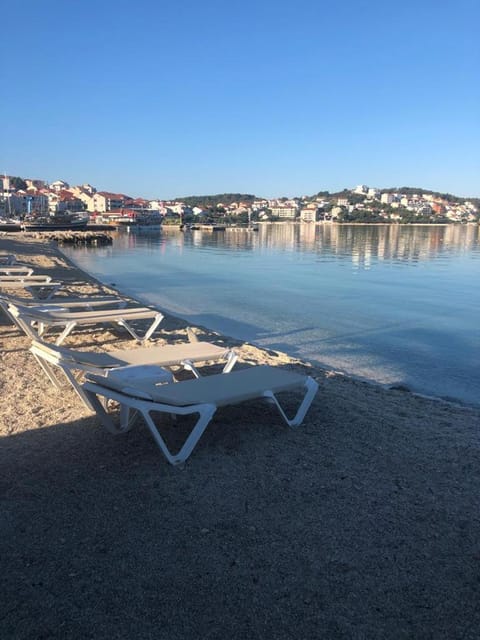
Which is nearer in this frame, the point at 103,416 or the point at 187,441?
the point at 187,441

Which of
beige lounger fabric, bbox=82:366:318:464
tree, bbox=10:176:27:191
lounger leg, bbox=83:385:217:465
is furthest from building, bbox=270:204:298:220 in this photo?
lounger leg, bbox=83:385:217:465

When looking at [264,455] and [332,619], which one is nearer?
[332,619]

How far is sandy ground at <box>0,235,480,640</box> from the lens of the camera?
7.11 ft

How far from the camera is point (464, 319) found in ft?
45.3

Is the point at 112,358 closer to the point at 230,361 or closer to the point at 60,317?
the point at 230,361

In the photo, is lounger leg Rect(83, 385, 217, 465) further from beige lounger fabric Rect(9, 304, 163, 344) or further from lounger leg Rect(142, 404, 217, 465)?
Result: beige lounger fabric Rect(9, 304, 163, 344)

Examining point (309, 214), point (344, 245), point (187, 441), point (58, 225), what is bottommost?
point (344, 245)

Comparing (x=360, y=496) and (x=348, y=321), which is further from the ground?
(x=360, y=496)

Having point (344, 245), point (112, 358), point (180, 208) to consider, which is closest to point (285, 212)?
point (180, 208)

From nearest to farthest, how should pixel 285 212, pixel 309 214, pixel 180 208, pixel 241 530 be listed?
pixel 241 530
pixel 180 208
pixel 309 214
pixel 285 212

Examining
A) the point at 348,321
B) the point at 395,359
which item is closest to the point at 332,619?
the point at 395,359

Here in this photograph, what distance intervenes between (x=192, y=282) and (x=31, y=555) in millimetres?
19354

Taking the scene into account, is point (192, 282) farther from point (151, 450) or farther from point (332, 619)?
point (332, 619)

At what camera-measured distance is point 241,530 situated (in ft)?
9.23
